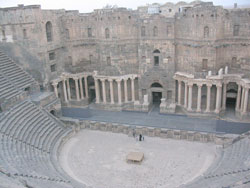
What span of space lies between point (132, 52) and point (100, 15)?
19.5 feet

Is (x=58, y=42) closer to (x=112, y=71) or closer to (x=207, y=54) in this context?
(x=112, y=71)

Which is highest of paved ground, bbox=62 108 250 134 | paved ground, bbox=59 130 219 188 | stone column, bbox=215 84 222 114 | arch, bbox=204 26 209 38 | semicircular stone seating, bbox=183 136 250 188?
arch, bbox=204 26 209 38

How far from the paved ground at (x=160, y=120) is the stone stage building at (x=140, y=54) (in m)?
1.16

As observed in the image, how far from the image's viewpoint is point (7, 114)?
76.4ft

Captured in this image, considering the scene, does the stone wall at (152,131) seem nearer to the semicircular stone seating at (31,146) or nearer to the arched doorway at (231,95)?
the semicircular stone seating at (31,146)

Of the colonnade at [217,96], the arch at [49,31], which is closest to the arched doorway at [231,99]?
the colonnade at [217,96]

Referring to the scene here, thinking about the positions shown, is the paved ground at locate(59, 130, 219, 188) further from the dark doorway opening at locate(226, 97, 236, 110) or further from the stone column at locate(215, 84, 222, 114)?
the dark doorway opening at locate(226, 97, 236, 110)

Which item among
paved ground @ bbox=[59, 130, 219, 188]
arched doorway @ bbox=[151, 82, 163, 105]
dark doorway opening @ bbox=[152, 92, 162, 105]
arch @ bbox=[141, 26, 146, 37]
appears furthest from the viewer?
dark doorway opening @ bbox=[152, 92, 162, 105]

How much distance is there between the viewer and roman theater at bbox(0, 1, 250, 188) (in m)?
20.3

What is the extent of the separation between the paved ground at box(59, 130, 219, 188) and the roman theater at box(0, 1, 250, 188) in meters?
0.09

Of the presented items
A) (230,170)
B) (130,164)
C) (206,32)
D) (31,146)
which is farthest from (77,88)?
(230,170)

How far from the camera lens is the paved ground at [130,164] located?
19.5 m

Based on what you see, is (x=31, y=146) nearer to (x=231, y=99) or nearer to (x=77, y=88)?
(x=77, y=88)

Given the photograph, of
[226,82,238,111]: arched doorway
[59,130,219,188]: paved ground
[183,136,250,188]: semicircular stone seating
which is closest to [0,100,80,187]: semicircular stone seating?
[59,130,219,188]: paved ground
